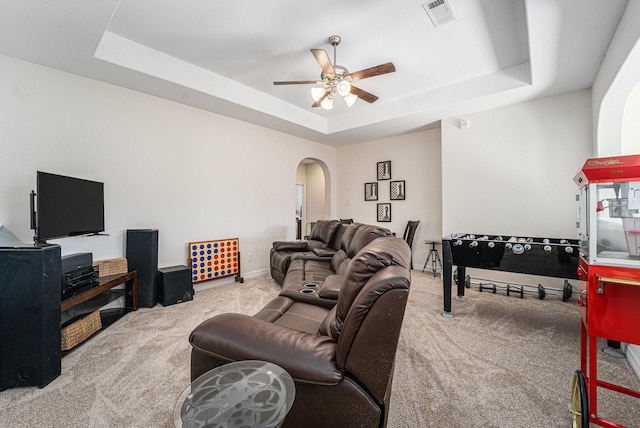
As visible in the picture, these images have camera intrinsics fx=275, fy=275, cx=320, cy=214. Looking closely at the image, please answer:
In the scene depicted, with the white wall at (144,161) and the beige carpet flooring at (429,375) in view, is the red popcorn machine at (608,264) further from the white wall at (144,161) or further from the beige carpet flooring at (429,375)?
the white wall at (144,161)

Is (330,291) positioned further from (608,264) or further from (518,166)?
(518,166)

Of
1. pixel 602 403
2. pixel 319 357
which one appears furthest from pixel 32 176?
pixel 602 403

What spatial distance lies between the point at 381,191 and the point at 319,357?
5.22 metres

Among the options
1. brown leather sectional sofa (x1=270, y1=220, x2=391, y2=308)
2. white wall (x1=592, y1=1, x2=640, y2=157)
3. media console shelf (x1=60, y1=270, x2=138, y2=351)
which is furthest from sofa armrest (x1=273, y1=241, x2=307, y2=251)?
white wall (x1=592, y1=1, x2=640, y2=157)

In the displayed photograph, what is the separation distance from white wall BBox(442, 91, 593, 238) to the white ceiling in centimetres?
28

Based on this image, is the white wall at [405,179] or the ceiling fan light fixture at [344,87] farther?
the white wall at [405,179]

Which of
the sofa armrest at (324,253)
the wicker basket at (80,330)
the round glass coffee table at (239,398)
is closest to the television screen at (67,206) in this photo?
the wicker basket at (80,330)

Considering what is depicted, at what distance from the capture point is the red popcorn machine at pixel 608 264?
136 cm

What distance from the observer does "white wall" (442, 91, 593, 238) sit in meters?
3.64

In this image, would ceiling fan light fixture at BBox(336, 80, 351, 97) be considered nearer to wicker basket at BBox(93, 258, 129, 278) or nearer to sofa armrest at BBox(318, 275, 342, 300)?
sofa armrest at BBox(318, 275, 342, 300)

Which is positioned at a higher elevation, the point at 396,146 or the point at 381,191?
the point at 396,146

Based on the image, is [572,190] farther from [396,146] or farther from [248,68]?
[248,68]

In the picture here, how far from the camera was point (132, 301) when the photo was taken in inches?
127

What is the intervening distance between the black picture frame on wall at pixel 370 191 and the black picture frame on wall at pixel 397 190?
36cm
